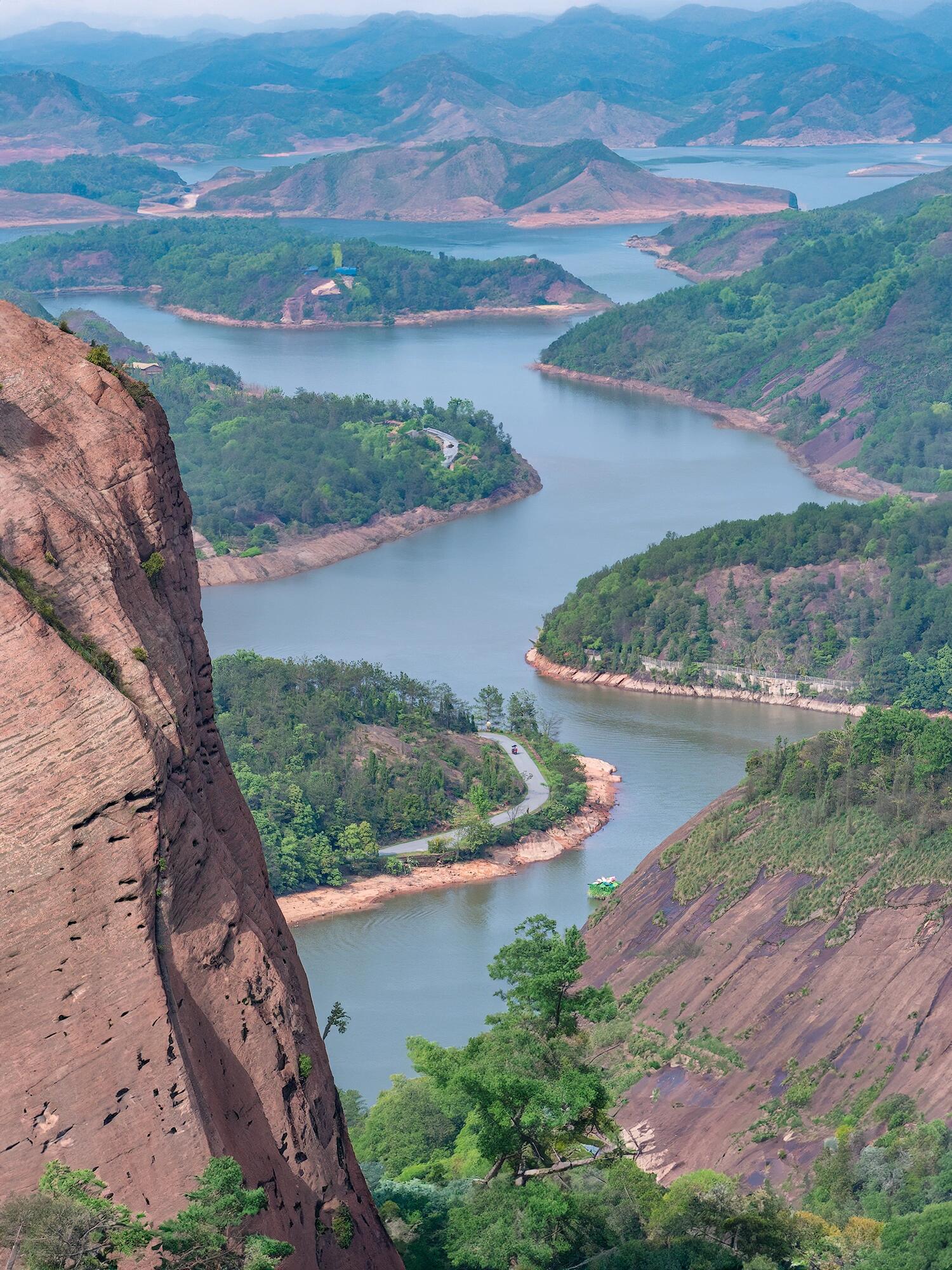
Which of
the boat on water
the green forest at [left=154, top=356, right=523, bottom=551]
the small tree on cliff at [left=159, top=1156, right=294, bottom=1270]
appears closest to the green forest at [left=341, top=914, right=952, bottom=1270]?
the small tree on cliff at [left=159, top=1156, right=294, bottom=1270]

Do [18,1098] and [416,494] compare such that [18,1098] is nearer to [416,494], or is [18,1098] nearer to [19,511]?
[19,511]

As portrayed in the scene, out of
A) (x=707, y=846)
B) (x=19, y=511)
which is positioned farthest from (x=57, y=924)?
(x=707, y=846)

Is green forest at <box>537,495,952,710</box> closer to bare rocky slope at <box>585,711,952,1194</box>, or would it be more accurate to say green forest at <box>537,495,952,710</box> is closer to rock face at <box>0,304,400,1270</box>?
bare rocky slope at <box>585,711,952,1194</box>

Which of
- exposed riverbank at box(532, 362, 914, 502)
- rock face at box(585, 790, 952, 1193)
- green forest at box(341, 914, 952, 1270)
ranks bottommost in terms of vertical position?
exposed riverbank at box(532, 362, 914, 502)

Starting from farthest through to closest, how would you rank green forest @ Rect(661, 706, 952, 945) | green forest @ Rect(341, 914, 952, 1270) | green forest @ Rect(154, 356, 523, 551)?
green forest @ Rect(154, 356, 523, 551), green forest @ Rect(661, 706, 952, 945), green forest @ Rect(341, 914, 952, 1270)

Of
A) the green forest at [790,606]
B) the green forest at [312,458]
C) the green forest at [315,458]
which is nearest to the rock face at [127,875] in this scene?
the green forest at [790,606]

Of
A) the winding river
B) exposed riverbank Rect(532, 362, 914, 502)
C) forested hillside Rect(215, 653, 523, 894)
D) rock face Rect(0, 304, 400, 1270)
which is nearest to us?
rock face Rect(0, 304, 400, 1270)

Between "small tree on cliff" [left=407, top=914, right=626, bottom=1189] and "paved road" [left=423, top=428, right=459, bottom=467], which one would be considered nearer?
"small tree on cliff" [left=407, top=914, right=626, bottom=1189]

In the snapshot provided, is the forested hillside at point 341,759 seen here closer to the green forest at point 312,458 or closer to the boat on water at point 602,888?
the boat on water at point 602,888
